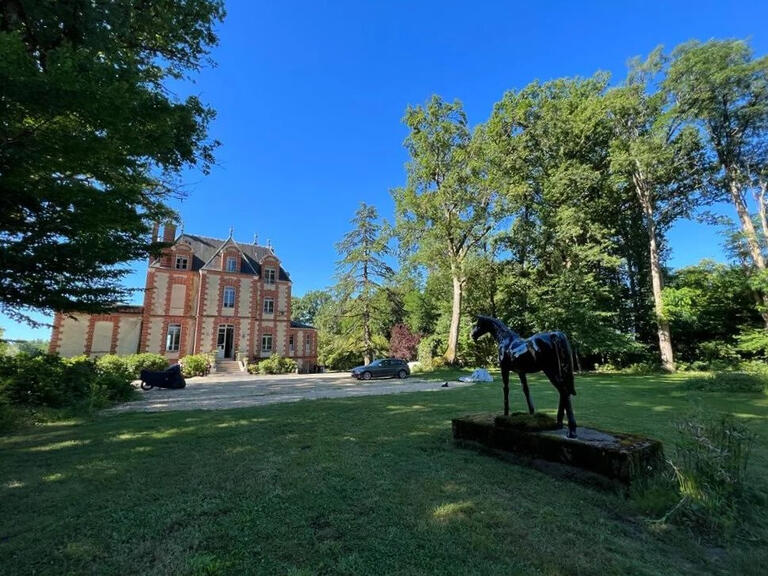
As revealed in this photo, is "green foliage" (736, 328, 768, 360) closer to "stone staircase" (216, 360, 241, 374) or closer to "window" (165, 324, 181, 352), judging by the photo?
"stone staircase" (216, 360, 241, 374)

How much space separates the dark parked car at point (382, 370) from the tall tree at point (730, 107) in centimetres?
1895

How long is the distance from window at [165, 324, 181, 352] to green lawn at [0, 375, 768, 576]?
77.3 ft

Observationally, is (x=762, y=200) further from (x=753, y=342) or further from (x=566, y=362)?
(x=566, y=362)

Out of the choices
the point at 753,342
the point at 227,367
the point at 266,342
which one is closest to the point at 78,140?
the point at 227,367

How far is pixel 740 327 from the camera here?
1889 cm

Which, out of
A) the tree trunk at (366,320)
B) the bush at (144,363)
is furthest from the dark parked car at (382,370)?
the bush at (144,363)

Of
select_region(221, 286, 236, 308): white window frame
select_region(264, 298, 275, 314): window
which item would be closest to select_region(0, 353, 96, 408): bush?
select_region(221, 286, 236, 308): white window frame

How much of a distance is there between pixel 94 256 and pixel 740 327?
27556 mm

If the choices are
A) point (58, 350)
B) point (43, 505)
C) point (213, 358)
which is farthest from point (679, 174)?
point (58, 350)

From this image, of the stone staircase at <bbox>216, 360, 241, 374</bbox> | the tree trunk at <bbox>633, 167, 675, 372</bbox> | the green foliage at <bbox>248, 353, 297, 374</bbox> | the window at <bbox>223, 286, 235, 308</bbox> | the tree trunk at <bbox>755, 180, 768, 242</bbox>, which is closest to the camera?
the tree trunk at <bbox>755, 180, 768, 242</bbox>

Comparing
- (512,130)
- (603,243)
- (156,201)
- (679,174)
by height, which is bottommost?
(156,201)

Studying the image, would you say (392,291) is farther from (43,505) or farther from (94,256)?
(43,505)

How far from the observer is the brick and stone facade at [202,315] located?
24.6 meters

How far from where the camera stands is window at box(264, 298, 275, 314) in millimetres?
30125
